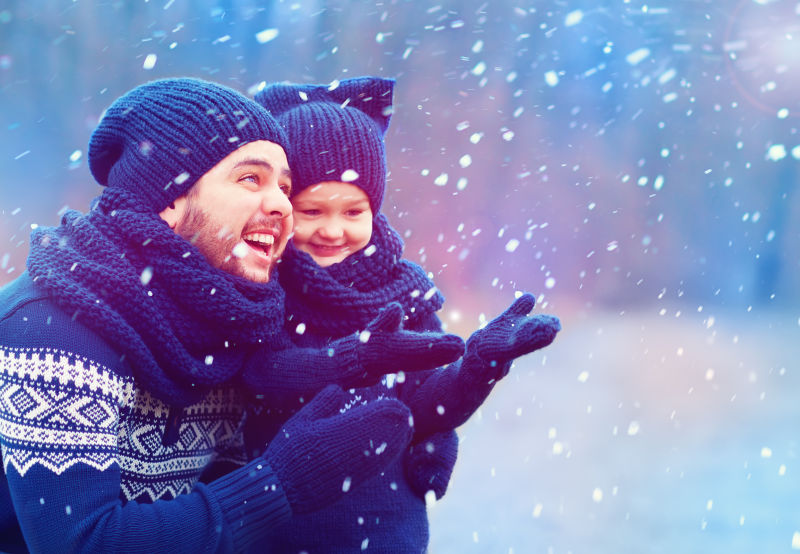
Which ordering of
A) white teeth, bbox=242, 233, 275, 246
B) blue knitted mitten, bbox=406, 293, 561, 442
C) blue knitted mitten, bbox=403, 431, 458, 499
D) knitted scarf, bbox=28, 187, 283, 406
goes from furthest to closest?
blue knitted mitten, bbox=403, 431, 458, 499, white teeth, bbox=242, 233, 275, 246, blue knitted mitten, bbox=406, 293, 561, 442, knitted scarf, bbox=28, 187, 283, 406

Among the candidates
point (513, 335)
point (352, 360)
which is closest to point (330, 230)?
point (352, 360)

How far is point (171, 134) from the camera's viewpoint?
138cm

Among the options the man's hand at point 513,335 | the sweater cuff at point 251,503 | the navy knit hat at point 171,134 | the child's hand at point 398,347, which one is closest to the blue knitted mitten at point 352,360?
the child's hand at point 398,347

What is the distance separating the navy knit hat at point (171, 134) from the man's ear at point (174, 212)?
0.06 ft

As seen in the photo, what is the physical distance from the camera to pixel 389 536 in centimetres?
144

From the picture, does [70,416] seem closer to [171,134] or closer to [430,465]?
[171,134]

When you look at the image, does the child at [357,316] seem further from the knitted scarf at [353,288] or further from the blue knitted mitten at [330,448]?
the blue knitted mitten at [330,448]

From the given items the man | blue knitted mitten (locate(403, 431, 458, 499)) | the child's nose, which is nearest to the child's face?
the child's nose

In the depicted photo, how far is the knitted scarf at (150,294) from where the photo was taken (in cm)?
122

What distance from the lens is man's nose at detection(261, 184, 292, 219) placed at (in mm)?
1417

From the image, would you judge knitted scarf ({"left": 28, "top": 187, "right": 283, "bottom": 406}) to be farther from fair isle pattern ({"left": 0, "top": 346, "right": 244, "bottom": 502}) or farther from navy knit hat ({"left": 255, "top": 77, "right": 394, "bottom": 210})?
navy knit hat ({"left": 255, "top": 77, "right": 394, "bottom": 210})

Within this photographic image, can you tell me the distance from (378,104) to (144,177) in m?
0.66

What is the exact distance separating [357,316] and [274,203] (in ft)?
0.98

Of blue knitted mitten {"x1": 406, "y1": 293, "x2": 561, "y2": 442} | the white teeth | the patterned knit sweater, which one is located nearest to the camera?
the patterned knit sweater
